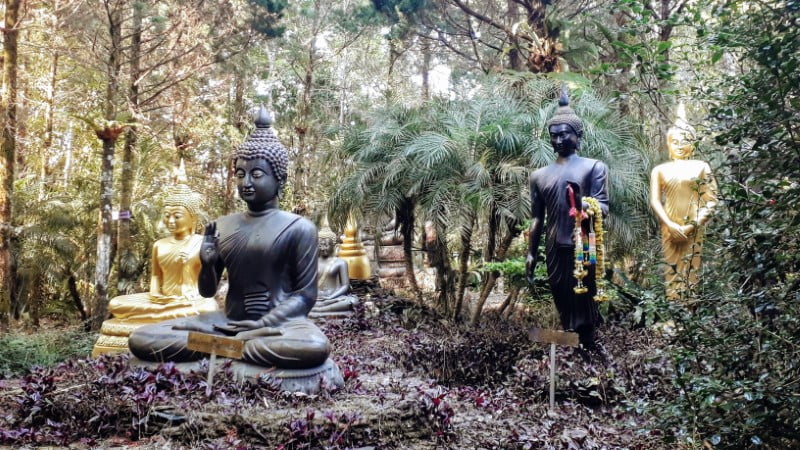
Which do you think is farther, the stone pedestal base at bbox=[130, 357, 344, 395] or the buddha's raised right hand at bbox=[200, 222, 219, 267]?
the buddha's raised right hand at bbox=[200, 222, 219, 267]

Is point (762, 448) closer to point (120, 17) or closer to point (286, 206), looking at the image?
point (120, 17)

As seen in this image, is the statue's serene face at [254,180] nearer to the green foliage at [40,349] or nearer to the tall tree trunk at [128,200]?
A: the green foliage at [40,349]

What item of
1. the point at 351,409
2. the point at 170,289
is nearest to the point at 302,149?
the point at 170,289

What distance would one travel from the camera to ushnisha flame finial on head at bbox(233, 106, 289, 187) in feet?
17.1

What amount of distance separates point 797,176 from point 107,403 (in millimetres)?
3869

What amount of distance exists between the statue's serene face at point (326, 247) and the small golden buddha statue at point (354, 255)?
1.10 metres

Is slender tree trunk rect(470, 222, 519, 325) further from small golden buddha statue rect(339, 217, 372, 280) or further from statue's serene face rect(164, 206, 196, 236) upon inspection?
statue's serene face rect(164, 206, 196, 236)

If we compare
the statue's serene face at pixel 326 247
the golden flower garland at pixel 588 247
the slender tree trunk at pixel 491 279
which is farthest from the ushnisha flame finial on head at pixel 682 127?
the statue's serene face at pixel 326 247

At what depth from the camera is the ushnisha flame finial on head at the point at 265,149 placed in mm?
5227

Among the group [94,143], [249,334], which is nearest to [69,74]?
[94,143]

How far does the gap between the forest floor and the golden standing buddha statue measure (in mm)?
1802

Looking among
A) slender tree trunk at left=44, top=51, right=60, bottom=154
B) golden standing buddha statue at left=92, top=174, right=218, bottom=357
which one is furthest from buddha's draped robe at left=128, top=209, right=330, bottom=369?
slender tree trunk at left=44, top=51, right=60, bottom=154

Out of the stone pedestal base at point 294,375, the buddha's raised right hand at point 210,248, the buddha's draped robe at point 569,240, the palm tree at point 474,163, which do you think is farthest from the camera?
the palm tree at point 474,163

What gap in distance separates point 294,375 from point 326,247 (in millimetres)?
5982
